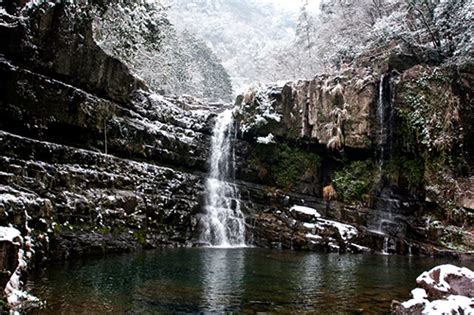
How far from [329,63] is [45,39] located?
19303mm

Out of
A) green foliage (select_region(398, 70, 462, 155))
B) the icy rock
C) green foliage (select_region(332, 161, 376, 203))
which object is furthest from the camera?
green foliage (select_region(332, 161, 376, 203))

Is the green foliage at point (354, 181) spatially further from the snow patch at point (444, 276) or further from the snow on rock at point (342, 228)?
the snow patch at point (444, 276)

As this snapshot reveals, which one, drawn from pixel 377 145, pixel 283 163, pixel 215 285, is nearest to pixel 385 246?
pixel 377 145

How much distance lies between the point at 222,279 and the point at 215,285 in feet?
2.62

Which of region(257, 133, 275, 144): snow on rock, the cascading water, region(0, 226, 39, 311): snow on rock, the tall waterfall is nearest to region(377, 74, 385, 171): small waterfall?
the cascading water

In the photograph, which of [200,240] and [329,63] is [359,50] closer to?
Answer: [329,63]

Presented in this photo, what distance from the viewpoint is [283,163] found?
2280 cm

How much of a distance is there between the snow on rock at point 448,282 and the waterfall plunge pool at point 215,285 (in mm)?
1157

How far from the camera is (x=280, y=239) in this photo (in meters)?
19.2

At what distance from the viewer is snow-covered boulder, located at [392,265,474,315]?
6.24 metres

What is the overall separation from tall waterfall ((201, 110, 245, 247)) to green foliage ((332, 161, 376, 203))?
215 inches

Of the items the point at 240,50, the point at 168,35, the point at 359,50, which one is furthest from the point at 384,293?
the point at 240,50

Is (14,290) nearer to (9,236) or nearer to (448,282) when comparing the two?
(9,236)

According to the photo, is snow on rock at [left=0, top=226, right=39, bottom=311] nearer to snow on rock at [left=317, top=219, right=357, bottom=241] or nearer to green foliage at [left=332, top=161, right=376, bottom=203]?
snow on rock at [left=317, top=219, right=357, bottom=241]
